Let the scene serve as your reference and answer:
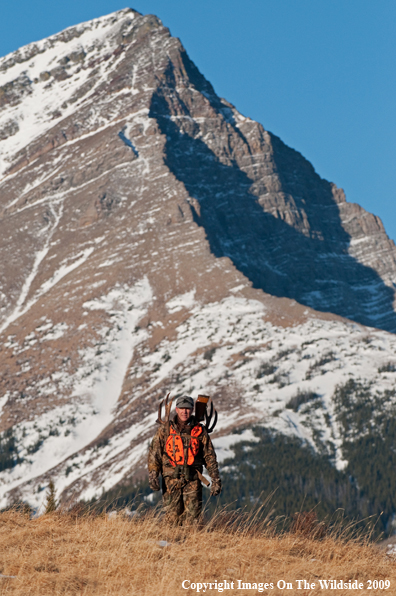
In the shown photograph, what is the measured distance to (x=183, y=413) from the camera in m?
13.6

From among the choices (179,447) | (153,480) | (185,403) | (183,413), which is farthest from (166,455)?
(185,403)

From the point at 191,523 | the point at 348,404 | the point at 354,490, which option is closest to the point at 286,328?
the point at 348,404

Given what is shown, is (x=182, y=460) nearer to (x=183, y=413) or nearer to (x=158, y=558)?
(x=183, y=413)

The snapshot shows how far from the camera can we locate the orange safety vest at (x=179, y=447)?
13609 millimetres

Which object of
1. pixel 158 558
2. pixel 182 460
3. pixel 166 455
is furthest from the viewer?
pixel 166 455

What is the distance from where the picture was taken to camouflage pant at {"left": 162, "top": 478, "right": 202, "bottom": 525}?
45.0 feet

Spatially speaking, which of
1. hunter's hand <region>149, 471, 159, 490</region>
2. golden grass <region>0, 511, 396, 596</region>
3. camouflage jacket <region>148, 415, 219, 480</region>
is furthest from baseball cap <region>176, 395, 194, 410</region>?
golden grass <region>0, 511, 396, 596</region>

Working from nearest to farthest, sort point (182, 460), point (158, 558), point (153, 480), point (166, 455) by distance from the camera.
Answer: point (158, 558), point (153, 480), point (182, 460), point (166, 455)

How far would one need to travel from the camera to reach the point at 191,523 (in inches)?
538

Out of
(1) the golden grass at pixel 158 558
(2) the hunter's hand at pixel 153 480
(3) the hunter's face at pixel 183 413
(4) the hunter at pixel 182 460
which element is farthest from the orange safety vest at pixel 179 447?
(1) the golden grass at pixel 158 558

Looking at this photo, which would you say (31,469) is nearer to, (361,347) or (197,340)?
(197,340)

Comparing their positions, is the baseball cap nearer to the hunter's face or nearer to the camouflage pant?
the hunter's face

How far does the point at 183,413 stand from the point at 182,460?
2.93 ft

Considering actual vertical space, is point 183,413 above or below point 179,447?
above
